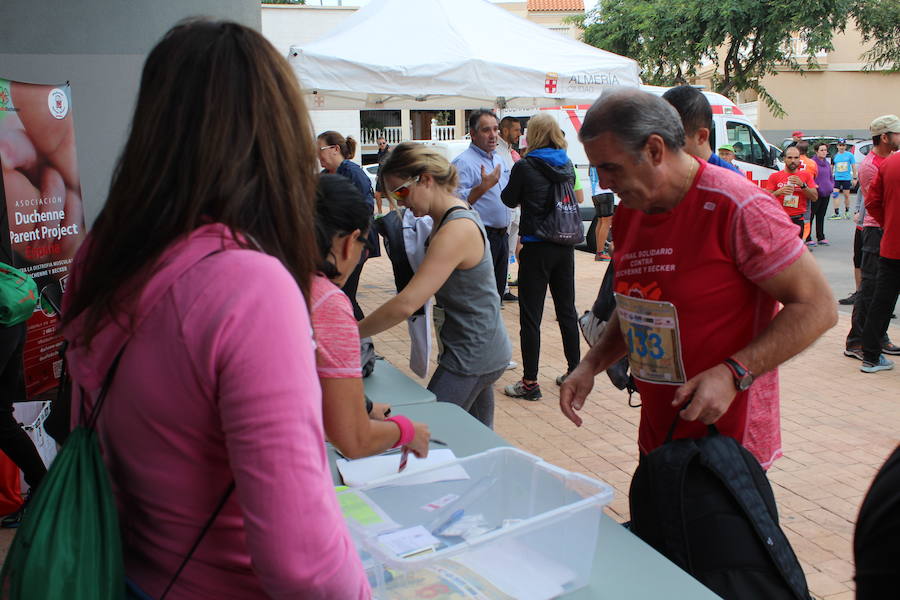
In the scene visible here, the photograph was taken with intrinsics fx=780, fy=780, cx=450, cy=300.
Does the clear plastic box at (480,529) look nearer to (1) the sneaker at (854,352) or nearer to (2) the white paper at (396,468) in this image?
(2) the white paper at (396,468)

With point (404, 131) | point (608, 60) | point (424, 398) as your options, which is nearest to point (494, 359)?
point (424, 398)

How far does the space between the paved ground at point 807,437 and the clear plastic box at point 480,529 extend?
1.65 m

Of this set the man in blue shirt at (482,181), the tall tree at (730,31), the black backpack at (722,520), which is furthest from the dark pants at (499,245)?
the tall tree at (730,31)

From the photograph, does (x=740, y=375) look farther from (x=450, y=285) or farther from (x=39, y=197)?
(x=39, y=197)

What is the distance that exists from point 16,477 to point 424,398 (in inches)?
83.8

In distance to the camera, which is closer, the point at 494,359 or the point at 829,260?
the point at 494,359

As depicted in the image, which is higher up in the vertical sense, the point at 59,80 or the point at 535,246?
the point at 59,80

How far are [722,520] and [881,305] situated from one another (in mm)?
5109

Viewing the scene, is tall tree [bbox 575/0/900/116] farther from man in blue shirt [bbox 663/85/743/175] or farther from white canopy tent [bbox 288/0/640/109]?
man in blue shirt [bbox 663/85/743/175]

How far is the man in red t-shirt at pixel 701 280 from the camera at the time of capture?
192cm

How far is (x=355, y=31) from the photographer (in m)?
7.05

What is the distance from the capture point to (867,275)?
20.7ft

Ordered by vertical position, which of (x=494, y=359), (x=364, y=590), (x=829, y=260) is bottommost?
(x=829, y=260)

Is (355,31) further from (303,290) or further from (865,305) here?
(303,290)
